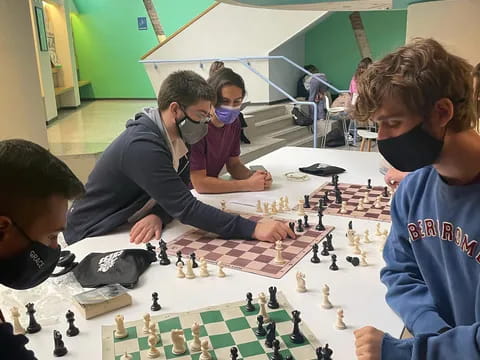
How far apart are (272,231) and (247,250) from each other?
15cm

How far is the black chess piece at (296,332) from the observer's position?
1304 mm

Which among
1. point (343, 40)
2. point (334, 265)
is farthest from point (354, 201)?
point (343, 40)

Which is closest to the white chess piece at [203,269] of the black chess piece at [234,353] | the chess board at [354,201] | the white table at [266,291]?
the white table at [266,291]

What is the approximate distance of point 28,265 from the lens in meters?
1.05

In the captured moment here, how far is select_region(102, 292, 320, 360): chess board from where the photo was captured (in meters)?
1.26

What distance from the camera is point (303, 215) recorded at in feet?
7.66

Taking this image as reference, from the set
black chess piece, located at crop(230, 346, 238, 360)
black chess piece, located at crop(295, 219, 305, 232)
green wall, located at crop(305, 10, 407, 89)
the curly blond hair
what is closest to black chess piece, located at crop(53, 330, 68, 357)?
black chess piece, located at crop(230, 346, 238, 360)

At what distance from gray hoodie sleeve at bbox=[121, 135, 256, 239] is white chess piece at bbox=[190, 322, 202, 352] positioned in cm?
77

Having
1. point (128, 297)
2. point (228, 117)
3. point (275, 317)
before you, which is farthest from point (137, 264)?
point (228, 117)

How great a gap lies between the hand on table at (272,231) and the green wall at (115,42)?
9.93 metres

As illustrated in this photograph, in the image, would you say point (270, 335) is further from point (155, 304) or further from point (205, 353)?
point (155, 304)

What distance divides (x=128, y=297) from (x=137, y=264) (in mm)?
217

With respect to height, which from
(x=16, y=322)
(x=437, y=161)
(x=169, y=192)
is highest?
(x=437, y=161)

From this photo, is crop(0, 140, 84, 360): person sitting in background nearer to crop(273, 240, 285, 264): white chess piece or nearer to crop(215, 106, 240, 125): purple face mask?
crop(273, 240, 285, 264): white chess piece
